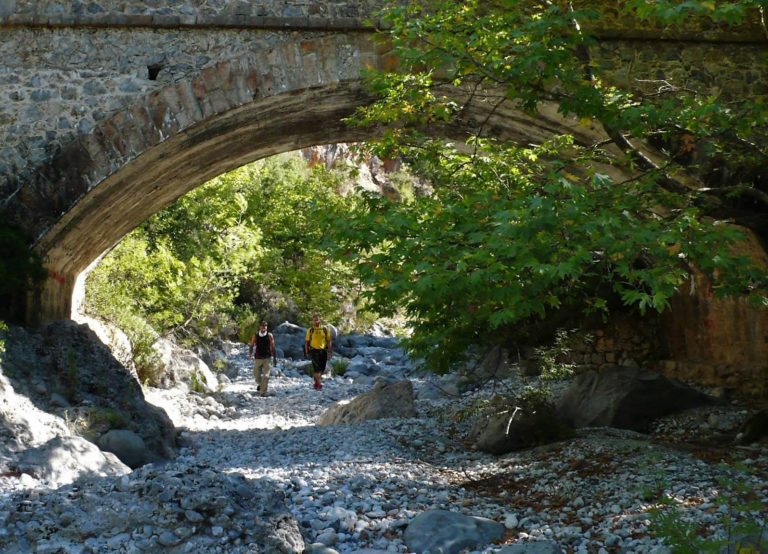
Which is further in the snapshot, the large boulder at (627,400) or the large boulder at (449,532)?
the large boulder at (627,400)

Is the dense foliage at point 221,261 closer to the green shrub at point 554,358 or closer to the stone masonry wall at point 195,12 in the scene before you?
the stone masonry wall at point 195,12

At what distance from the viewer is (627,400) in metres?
10.1

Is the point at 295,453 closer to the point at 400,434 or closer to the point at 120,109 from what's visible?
the point at 400,434

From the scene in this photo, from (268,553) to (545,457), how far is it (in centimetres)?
361

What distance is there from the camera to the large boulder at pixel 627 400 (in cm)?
1006

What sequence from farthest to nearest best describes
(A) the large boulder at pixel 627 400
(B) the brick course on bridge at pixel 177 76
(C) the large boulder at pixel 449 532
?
(A) the large boulder at pixel 627 400 → (B) the brick course on bridge at pixel 177 76 → (C) the large boulder at pixel 449 532

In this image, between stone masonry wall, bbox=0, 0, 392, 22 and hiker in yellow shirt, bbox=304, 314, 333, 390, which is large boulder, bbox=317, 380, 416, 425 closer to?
hiker in yellow shirt, bbox=304, 314, 333, 390

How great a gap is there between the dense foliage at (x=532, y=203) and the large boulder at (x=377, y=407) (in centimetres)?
310

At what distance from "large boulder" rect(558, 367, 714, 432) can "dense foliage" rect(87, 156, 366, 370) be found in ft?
11.1

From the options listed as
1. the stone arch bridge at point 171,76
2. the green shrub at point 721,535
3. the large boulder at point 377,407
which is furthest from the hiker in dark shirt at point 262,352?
the green shrub at point 721,535

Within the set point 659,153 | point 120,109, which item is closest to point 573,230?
point 659,153

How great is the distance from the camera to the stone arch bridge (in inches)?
381

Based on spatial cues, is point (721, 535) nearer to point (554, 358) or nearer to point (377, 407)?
point (554, 358)

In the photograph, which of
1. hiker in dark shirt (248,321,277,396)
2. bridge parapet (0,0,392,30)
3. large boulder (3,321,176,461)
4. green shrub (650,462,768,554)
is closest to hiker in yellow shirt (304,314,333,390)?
hiker in dark shirt (248,321,277,396)
